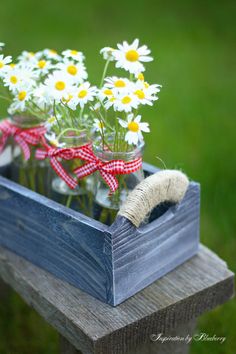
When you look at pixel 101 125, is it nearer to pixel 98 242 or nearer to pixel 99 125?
pixel 99 125

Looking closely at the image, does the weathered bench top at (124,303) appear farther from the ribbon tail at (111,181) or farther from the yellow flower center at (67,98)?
the yellow flower center at (67,98)

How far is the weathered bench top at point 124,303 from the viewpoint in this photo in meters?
1.21

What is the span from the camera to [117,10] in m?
4.25

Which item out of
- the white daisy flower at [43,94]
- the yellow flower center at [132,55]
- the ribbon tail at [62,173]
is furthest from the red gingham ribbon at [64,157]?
the yellow flower center at [132,55]

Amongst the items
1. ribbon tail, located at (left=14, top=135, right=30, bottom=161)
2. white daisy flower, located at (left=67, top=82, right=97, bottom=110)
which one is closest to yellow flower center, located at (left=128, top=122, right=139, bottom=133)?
white daisy flower, located at (left=67, top=82, right=97, bottom=110)

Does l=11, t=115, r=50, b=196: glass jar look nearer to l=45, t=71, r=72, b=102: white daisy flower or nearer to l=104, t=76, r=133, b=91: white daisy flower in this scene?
l=45, t=71, r=72, b=102: white daisy flower

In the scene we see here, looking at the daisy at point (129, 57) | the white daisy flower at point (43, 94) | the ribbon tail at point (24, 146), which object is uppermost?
the daisy at point (129, 57)

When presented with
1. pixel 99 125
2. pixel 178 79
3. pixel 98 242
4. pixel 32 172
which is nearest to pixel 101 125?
pixel 99 125

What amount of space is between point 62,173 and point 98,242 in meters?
0.21

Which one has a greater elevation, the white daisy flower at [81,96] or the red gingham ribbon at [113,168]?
the white daisy flower at [81,96]

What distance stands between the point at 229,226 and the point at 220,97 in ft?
3.50

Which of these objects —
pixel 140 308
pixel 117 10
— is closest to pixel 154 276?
pixel 140 308

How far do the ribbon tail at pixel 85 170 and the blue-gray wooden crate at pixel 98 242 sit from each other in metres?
0.08

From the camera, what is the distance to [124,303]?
1.27 metres
